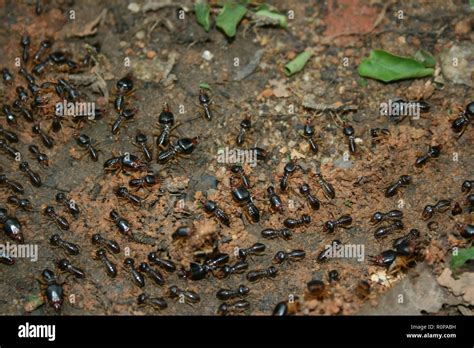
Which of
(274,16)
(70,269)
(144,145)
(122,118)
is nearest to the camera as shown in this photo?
(70,269)

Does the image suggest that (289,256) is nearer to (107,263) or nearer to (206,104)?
(107,263)

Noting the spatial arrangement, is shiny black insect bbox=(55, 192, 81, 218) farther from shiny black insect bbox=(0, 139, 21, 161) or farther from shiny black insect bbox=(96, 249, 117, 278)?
shiny black insect bbox=(0, 139, 21, 161)

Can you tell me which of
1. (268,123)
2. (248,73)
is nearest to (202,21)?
(248,73)

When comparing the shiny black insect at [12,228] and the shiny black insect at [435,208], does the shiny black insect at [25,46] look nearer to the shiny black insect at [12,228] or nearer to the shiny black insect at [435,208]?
the shiny black insect at [12,228]

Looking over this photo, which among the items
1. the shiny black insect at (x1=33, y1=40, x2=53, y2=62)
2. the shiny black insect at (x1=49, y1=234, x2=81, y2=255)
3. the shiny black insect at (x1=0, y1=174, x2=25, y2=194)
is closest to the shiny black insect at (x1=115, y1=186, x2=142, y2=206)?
the shiny black insect at (x1=49, y1=234, x2=81, y2=255)

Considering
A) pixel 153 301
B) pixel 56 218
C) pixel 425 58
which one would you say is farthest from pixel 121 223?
pixel 425 58

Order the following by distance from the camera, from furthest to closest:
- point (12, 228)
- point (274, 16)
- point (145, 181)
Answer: point (274, 16) → point (145, 181) → point (12, 228)

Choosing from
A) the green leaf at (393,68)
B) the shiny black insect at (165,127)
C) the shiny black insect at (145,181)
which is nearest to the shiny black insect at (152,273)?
the shiny black insect at (145,181)

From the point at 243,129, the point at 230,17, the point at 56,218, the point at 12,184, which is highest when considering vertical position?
the point at 230,17
